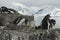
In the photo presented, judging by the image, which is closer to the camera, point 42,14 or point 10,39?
point 10,39

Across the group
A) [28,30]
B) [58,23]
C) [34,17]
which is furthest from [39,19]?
[28,30]

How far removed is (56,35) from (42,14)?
327cm

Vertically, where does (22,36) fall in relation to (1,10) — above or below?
below

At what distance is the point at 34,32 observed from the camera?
11.6 m

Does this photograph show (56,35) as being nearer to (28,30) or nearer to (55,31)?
(55,31)

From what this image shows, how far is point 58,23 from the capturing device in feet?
44.5

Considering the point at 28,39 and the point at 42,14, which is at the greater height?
the point at 42,14

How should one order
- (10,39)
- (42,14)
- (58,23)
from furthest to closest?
1. (42,14)
2. (58,23)
3. (10,39)

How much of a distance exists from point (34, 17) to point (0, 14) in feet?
5.50

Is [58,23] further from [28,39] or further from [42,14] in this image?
[28,39]

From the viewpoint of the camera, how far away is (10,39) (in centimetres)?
1120

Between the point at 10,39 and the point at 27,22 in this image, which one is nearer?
the point at 10,39

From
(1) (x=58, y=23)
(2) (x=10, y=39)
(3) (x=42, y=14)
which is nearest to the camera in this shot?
(2) (x=10, y=39)

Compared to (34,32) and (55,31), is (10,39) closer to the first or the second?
(34,32)
